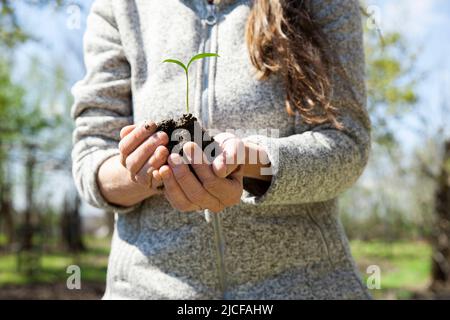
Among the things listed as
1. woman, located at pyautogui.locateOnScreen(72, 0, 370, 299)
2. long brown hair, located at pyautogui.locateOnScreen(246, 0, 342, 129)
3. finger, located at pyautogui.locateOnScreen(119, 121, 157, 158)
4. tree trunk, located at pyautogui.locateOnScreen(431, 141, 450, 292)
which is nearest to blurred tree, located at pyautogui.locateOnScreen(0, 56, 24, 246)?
tree trunk, located at pyautogui.locateOnScreen(431, 141, 450, 292)

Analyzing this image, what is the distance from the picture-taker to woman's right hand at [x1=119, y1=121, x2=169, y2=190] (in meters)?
1.19

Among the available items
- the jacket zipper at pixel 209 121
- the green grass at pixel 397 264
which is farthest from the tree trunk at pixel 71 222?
the jacket zipper at pixel 209 121

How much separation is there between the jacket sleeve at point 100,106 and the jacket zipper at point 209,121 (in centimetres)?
27

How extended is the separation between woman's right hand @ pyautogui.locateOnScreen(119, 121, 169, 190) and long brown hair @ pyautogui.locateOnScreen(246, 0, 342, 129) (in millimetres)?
414

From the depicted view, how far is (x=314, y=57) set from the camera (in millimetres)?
1486

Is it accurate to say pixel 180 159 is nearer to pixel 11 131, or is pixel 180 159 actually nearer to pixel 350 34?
pixel 350 34

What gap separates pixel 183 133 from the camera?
1214 mm

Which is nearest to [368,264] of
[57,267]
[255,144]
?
[57,267]

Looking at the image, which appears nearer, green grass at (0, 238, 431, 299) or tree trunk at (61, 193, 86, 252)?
green grass at (0, 238, 431, 299)

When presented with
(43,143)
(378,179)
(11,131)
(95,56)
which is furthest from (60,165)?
(95,56)

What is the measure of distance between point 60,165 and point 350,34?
857 centimetres

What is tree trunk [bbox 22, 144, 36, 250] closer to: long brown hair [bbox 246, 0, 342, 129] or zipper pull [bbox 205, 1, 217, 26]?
zipper pull [bbox 205, 1, 217, 26]

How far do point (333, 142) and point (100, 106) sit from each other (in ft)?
2.28

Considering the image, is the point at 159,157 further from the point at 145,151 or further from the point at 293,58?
the point at 293,58
